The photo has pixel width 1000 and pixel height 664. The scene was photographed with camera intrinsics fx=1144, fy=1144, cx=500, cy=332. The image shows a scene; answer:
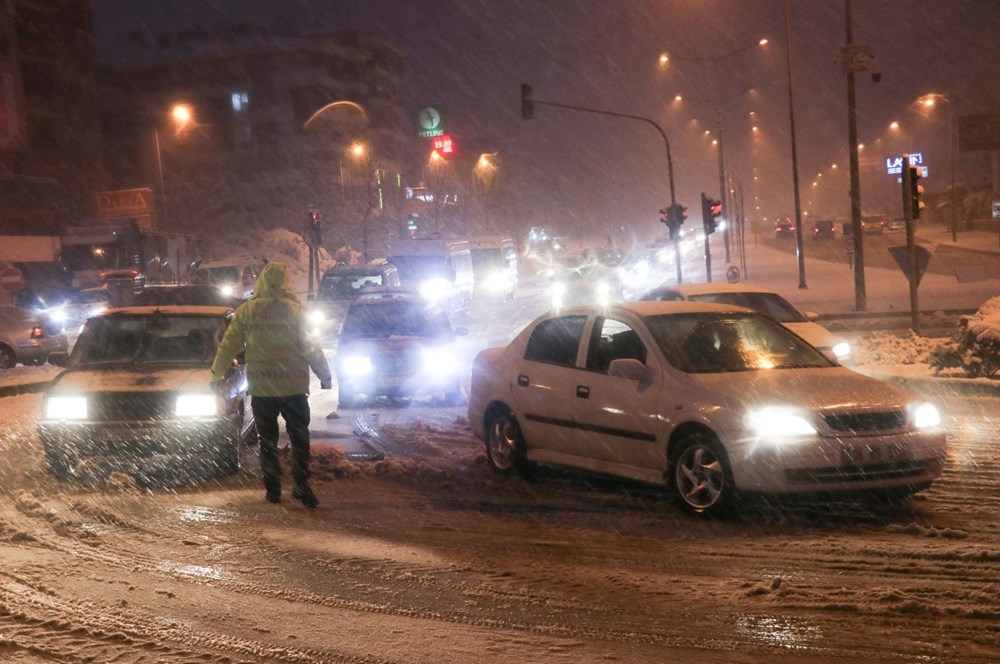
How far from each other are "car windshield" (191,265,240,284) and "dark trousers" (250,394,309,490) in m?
28.7

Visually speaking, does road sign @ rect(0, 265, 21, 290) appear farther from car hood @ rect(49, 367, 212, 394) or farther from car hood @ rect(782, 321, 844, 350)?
car hood @ rect(782, 321, 844, 350)

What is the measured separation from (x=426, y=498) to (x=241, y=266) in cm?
3087

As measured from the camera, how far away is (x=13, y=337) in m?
23.2

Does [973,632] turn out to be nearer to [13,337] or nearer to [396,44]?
[13,337]

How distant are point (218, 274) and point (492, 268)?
33.4 feet

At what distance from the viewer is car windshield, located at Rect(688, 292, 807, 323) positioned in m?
15.7

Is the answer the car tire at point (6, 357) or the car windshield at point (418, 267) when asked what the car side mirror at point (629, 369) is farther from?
the car windshield at point (418, 267)

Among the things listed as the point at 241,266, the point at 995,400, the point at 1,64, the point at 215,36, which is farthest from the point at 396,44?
the point at 995,400

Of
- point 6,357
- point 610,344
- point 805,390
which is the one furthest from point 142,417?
point 6,357

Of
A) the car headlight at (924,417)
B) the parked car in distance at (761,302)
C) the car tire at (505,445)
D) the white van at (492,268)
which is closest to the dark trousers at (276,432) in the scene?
the car tire at (505,445)

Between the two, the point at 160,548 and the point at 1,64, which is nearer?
the point at 160,548

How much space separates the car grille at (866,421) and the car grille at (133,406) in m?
5.60

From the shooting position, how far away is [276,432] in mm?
9016

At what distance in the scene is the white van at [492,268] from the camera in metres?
41.9
